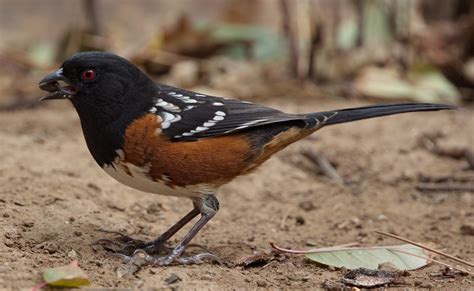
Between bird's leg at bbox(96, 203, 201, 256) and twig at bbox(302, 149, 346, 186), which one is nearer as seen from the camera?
bird's leg at bbox(96, 203, 201, 256)

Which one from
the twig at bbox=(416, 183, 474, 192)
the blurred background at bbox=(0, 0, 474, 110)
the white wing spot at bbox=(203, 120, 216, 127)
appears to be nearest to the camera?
the white wing spot at bbox=(203, 120, 216, 127)

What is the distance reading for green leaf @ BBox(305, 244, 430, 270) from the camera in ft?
12.0

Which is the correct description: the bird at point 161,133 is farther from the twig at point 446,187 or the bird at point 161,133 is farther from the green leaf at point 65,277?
the twig at point 446,187

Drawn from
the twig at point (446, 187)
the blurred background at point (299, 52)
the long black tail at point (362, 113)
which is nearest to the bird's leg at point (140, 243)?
the long black tail at point (362, 113)

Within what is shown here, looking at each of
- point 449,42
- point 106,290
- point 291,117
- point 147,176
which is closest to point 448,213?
point 291,117

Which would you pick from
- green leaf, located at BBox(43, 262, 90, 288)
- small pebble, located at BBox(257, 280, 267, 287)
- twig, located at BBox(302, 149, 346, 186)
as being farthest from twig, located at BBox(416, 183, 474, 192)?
green leaf, located at BBox(43, 262, 90, 288)

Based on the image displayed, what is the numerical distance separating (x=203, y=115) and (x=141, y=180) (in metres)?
0.48

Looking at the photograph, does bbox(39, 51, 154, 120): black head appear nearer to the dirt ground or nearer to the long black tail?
the dirt ground

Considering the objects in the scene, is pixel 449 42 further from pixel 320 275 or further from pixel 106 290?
pixel 106 290

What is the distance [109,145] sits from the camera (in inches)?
140

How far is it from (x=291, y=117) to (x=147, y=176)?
821mm

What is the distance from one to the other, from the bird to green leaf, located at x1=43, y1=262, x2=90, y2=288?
58 cm

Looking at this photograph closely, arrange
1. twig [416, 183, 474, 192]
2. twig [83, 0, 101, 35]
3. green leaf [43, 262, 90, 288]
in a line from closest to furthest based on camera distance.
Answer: green leaf [43, 262, 90, 288] < twig [416, 183, 474, 192] < twig [83, 0, 101, 35]

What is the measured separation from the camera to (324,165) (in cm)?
552
